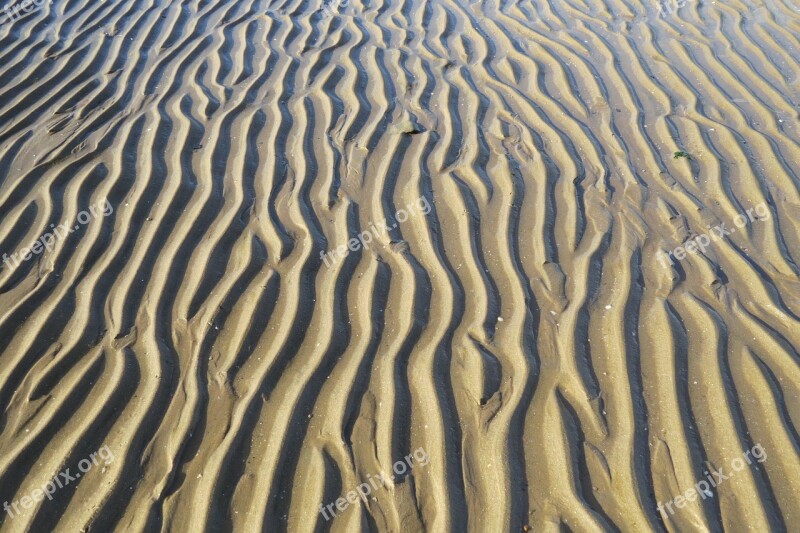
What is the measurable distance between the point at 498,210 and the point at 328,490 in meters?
2.00

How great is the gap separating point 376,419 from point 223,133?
2680 millimetres

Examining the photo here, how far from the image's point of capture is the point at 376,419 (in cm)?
270

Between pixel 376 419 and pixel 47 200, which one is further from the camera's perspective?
pixel 47 200

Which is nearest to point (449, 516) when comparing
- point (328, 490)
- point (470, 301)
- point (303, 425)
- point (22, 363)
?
point (328, 490)

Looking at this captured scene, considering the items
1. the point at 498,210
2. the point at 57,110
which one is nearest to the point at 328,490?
the point at 498,210

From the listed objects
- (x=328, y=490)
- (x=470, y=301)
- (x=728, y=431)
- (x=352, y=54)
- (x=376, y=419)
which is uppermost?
(x=352, y=54)

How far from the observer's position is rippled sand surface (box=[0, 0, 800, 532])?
2.48 meters

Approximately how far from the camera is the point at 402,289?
3.26 metres

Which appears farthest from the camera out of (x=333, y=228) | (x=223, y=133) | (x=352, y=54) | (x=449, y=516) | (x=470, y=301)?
(x=352, y=54)

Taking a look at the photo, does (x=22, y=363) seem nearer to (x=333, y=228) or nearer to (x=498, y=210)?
(x=333, y=228)

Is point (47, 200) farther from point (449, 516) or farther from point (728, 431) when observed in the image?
point (728, 431)

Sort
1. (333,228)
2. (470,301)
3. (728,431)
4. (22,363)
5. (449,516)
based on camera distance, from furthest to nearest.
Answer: (333,228), (470,301), (22,363), (728,431), (449,516)

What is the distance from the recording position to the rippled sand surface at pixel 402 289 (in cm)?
248

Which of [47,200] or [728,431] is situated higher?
[47,200]
